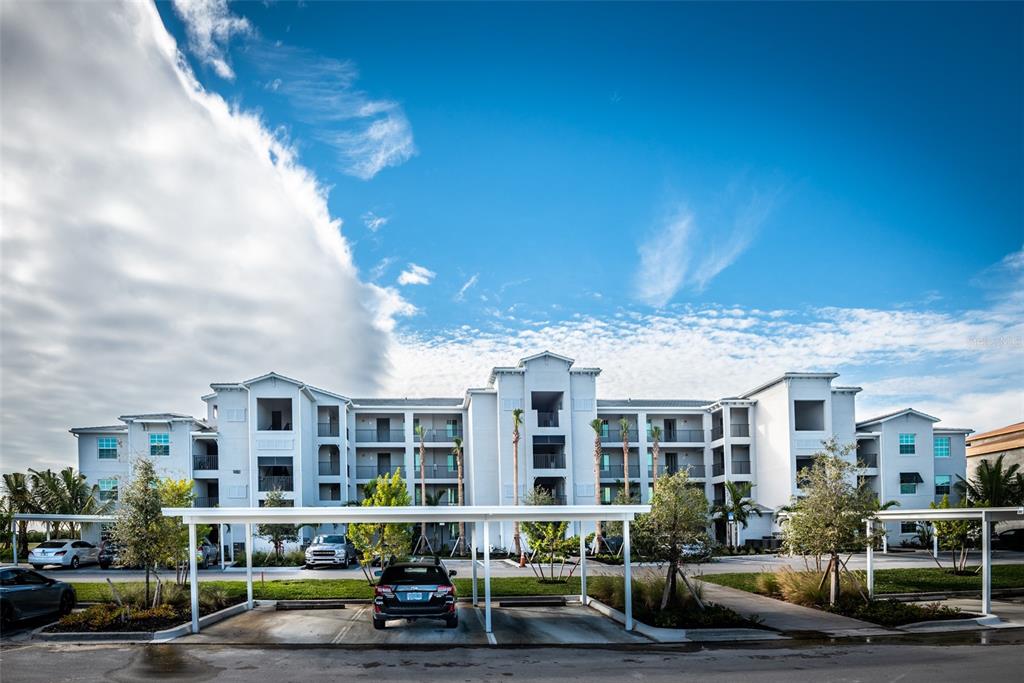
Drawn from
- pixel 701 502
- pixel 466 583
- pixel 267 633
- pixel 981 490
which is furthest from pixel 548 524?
pixel 981 490

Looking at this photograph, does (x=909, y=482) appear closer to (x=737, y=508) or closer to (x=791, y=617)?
(x=737, y=508)

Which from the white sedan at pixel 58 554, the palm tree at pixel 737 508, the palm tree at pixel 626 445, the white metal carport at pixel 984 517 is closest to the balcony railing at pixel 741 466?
the palm tree at pixel 737 508

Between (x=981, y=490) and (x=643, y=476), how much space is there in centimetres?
1950

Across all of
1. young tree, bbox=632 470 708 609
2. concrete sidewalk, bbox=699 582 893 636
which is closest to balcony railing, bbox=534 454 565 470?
concrete sidewalk, bbox=699 582 893 636

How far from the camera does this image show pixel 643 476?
2072 inches

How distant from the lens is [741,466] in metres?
53.0

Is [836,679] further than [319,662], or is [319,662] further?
[319,662]

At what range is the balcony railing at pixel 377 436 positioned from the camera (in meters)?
53.4

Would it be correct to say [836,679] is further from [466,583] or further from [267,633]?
[466,583]

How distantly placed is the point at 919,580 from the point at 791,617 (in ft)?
35.1

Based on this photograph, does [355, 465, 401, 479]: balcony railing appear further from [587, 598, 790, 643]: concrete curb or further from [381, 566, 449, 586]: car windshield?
[587, 598, 790, 643]: concrete curb

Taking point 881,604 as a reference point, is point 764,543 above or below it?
below

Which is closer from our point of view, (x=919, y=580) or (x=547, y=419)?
(x=919, y=580)

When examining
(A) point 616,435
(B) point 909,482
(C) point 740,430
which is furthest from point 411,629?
(B) point 909,482
